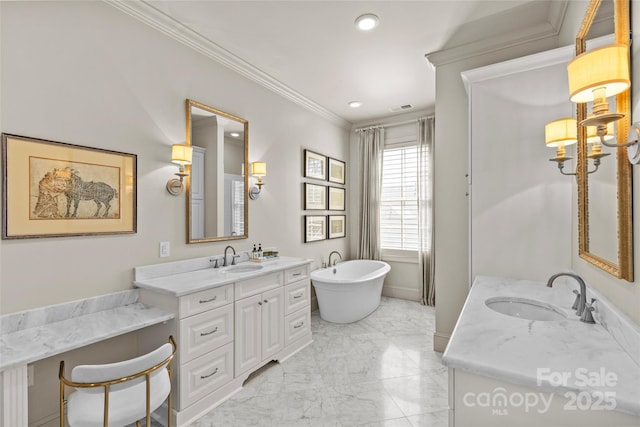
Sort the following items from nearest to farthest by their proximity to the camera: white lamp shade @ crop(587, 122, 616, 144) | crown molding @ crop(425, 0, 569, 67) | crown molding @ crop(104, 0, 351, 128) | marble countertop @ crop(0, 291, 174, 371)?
white lamp shade @ crop(587, 122, 616, 144) → marble countertop @ crop(0, 291, 174, 371) → crown molding @ crop(104, 0, 351, 128) → crown molding @ crop(425, 0, 569, 67)

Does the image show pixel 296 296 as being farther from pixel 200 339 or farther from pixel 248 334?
pixel 200 339

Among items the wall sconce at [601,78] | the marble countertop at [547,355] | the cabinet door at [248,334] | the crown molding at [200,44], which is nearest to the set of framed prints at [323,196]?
the crown molding at [200,44]

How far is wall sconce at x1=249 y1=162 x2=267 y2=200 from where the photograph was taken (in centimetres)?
316

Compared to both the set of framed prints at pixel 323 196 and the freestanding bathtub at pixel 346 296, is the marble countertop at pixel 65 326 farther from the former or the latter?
the set of framed prints at pixel 323 196

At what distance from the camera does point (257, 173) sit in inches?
124

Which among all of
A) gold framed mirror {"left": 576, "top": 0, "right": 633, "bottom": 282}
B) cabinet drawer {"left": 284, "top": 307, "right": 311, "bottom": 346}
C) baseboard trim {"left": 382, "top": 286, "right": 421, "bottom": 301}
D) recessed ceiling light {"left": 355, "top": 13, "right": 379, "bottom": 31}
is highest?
recessed ceiling light {"left": 355, "top": 13, "right": 379, "bottom": 31}

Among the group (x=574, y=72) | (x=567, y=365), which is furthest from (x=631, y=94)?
(x=567, y=365)

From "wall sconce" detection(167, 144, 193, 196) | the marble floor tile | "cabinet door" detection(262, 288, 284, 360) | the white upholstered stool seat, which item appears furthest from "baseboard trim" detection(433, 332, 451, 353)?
"wall sconce" detection(167, 144, 193, 196)

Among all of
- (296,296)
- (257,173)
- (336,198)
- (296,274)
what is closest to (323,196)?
(336,198)

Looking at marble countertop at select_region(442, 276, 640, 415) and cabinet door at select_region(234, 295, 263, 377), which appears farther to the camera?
cabinet door at select_region(234, 295, 263, 377)

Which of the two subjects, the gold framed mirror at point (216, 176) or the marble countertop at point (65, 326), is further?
the gold framed mirror at point (216, 176)

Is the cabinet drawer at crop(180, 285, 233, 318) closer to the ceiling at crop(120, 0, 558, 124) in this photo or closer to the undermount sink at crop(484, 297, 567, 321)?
the undermount sink at crop(484, 297, 567, 321)

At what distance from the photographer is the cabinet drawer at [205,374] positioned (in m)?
1.94

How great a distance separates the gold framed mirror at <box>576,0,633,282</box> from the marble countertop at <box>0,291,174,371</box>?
2349 millimetres
